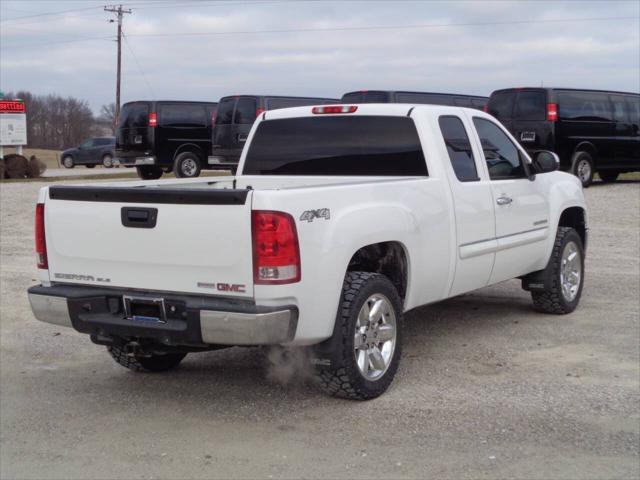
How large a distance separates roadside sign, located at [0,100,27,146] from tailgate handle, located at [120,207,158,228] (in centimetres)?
2585

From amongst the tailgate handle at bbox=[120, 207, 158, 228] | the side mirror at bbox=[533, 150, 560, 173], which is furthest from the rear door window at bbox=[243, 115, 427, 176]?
the tailgate handle at bbox=[120, 207, 158, 228]

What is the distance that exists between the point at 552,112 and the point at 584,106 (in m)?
1.08

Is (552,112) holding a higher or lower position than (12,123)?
lower

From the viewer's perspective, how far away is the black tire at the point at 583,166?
1877cm

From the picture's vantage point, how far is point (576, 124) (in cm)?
1883

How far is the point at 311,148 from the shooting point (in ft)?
23.0

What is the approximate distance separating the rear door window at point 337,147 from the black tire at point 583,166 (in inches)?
507

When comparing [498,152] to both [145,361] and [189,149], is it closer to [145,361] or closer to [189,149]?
[145,361]

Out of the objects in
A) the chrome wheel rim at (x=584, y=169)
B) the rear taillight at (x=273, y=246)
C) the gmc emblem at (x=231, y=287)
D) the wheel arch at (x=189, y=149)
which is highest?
the wheel arch at (x=189, y=149)

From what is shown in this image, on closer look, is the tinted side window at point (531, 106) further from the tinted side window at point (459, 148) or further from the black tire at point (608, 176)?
the tinted side window at point (459, 148)

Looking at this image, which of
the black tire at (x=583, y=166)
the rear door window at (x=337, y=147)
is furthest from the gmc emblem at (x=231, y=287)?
the black tire at (x=583, y=166)

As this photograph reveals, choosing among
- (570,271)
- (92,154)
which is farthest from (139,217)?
(92,154)

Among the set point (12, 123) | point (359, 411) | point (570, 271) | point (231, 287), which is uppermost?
point (12, 123)

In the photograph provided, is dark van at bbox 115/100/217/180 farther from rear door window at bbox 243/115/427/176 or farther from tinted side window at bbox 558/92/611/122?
rear door window at bbox 243/115/427/176
